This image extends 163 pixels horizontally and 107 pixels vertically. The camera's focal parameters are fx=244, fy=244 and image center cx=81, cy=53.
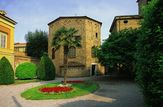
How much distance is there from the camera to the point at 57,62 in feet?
152

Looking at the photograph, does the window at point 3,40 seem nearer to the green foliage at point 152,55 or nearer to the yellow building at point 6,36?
the yellow building at point 6,36

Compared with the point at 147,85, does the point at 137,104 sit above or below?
below

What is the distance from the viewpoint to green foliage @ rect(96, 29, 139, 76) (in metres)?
28.8

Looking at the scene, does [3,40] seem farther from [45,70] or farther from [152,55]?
[152,55]

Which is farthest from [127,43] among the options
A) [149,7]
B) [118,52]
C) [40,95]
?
[149,7]

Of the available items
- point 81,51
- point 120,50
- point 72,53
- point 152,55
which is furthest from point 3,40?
point 152,55

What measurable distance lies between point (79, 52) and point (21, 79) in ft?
46.2

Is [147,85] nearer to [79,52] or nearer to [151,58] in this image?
[151,58]

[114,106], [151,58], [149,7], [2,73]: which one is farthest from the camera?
[2,73]

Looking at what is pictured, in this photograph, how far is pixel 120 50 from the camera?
96.3 ft

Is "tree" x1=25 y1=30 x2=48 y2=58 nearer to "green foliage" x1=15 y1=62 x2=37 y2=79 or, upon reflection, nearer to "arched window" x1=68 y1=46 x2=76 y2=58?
"arched window" x1=68 y1=46 x2=76 y2=58

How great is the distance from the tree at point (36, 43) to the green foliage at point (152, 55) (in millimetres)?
48370

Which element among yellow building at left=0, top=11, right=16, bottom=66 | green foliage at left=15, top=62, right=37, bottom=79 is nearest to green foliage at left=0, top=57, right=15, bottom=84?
yellow building at left=0, top=11, right=16, bottom=66

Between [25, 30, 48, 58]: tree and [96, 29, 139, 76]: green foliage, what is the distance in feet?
94.2
